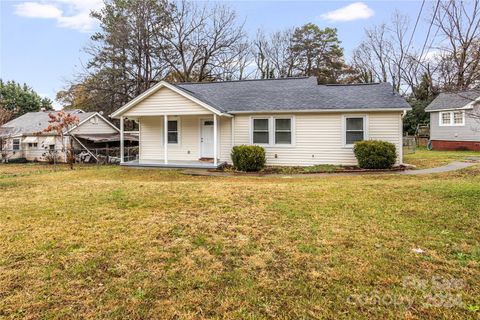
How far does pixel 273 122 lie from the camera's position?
1398cm

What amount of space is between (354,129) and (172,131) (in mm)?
8840

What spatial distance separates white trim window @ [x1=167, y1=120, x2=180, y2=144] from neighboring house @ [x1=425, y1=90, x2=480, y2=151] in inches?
728

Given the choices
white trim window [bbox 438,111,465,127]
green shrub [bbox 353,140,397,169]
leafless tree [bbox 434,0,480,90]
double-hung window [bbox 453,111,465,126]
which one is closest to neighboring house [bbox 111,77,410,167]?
green shrub [bbox 353,140,397,169]

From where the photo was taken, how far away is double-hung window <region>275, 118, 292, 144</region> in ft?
45.6

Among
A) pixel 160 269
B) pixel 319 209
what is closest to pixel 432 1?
pixel 319 209

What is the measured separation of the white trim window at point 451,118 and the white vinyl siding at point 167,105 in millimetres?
19549

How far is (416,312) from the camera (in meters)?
2.56

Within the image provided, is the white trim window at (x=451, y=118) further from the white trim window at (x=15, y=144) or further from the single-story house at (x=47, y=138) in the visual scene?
the white trim window at (x=15, y=144)

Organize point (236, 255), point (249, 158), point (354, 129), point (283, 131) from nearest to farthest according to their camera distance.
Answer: point (236, 255)
point (249, 158)
point (354, 129)
point (283, 131)

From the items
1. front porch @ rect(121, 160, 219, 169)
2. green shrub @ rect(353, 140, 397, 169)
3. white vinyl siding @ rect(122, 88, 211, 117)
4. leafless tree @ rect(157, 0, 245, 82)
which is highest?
leafless tree @ rect(157, 0, 245, 82)

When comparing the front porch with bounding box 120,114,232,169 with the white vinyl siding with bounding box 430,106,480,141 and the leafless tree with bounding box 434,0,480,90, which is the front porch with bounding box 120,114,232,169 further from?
the white vinyl siding with bounding box 430,106,480,141

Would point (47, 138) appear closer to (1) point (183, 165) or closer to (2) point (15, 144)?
(2) point (15, 144)

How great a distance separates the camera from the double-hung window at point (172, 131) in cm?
1555

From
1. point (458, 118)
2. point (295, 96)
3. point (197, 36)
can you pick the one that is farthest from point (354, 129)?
point (197, 36)
